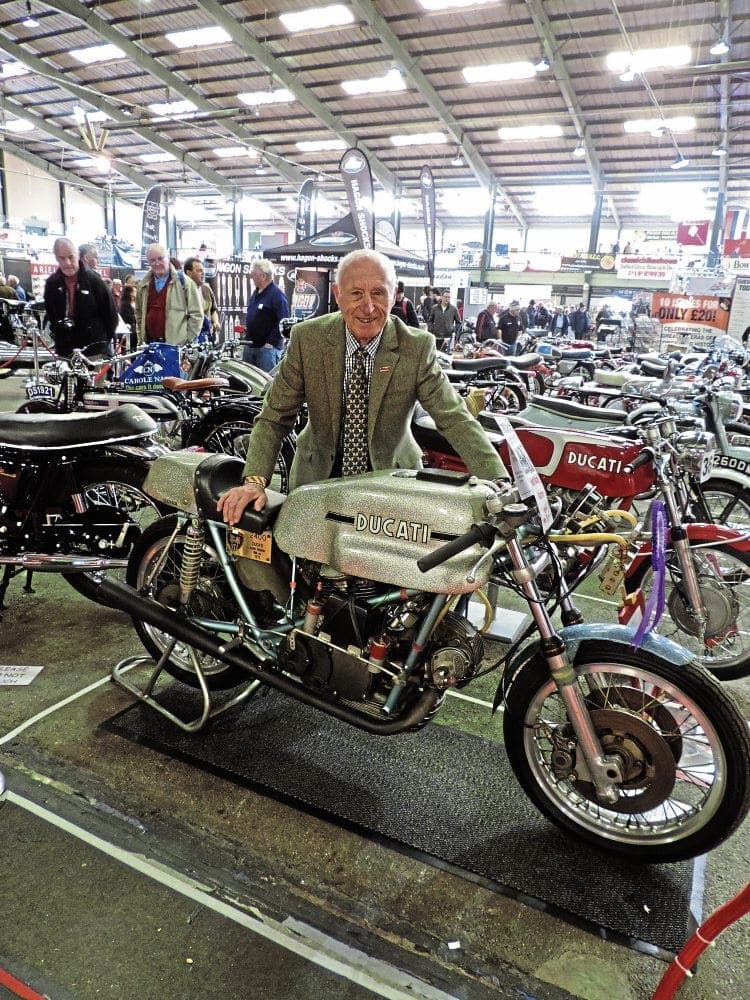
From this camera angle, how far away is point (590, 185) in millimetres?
21391

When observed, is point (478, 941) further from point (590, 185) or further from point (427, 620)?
point (590, 185)

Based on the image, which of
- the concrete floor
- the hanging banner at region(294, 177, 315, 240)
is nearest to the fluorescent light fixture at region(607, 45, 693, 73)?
the hanging banner at region(294, 177, 315, 240)

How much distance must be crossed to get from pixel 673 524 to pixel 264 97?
19.2m

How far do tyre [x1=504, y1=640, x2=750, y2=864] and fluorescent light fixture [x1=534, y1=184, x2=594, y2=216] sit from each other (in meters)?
22.4

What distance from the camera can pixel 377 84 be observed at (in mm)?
16656

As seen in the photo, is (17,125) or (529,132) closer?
(529,132)

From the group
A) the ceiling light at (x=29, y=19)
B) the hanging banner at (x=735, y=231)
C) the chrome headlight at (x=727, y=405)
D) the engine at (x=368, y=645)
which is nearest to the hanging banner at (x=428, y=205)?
the ceiling light at (x=29, y=19)

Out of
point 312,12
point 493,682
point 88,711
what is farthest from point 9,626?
point 312,12

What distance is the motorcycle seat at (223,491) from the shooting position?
202 cm

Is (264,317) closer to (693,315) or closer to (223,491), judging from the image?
(223,491)

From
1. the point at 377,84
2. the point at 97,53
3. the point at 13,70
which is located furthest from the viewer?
the point at 13,70

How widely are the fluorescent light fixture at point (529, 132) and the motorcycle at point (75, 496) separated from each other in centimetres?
1839

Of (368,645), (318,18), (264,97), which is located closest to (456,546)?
(368,645)

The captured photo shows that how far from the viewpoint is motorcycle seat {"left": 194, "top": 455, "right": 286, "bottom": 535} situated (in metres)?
2.02
